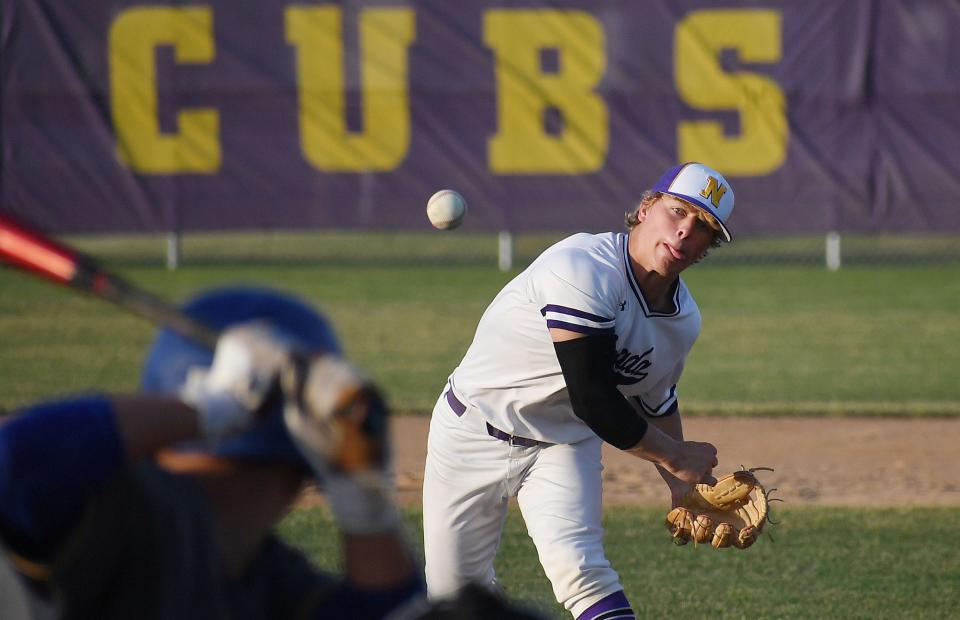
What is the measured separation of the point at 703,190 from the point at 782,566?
2.62 m

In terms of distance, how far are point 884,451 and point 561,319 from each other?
17.3 ft

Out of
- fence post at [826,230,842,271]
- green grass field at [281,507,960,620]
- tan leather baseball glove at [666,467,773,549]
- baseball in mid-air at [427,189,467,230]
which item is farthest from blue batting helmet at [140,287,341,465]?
fence post at [826,230,842,271]

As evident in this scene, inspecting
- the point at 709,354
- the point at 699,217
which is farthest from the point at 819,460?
the point at 699,217

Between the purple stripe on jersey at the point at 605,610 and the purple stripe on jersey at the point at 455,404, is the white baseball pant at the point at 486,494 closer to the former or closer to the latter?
the purple stripe on jersey at the point at 455,404

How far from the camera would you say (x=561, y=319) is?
163 inches

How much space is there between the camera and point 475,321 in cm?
1391

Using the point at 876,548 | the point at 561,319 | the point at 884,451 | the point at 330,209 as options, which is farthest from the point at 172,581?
the point at 330,209

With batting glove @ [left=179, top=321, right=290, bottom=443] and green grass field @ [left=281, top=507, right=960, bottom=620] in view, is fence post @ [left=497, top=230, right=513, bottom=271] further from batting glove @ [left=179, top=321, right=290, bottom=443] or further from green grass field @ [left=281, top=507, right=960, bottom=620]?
batting glove @ [left=179, top=321, right=290, bottom=443]

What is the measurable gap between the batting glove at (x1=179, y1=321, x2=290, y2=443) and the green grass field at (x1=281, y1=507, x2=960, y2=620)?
338 cm

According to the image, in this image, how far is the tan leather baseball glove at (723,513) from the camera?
4574mm

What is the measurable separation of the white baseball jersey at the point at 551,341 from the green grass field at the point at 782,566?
3.20ft

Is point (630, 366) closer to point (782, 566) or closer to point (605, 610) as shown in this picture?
point (605, 610)

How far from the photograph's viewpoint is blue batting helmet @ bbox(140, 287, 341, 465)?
1.91 m

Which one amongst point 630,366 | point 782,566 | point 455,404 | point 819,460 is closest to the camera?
point 630,366
